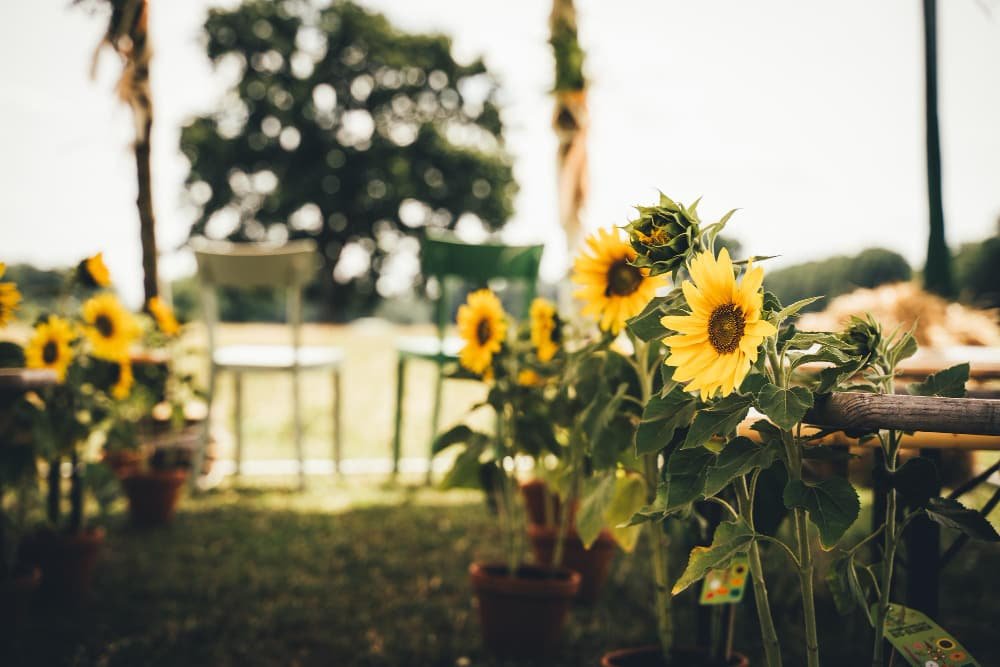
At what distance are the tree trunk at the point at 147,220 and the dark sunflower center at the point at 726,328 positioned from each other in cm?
314

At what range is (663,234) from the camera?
28.5 inches

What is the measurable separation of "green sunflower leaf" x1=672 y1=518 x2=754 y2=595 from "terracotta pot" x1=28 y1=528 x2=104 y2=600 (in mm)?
1614

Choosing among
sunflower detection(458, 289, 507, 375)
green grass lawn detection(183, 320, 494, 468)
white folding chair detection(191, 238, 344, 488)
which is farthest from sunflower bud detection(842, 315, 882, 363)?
white folding chair detection(191, 238, 344, 488)

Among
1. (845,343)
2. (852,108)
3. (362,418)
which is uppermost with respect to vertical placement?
(852,108)

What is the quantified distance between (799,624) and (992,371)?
0.73 metres

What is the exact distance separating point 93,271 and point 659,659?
1.48 m

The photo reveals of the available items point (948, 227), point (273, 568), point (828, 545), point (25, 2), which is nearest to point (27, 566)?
point (273, 568)

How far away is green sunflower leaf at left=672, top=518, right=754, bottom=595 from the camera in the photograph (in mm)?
679

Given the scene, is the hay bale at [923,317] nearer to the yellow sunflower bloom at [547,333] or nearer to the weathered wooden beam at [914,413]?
the yellow sunflower bloom at [547,333]

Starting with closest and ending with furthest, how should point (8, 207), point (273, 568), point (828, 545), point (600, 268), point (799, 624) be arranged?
point (828, 545), point (600, 268), point (799, 624), point (273, 568), point (8, 207)

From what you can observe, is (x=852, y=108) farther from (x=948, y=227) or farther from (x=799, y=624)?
(x=799, y=624)

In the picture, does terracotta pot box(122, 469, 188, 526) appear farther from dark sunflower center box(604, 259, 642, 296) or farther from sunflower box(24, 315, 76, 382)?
dark sunflower center box(604, 259, 642, 296)

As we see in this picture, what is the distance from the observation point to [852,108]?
2.77 meters

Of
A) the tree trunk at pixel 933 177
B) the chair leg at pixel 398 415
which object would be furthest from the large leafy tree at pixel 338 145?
the tree trunk at pixel 933 177
